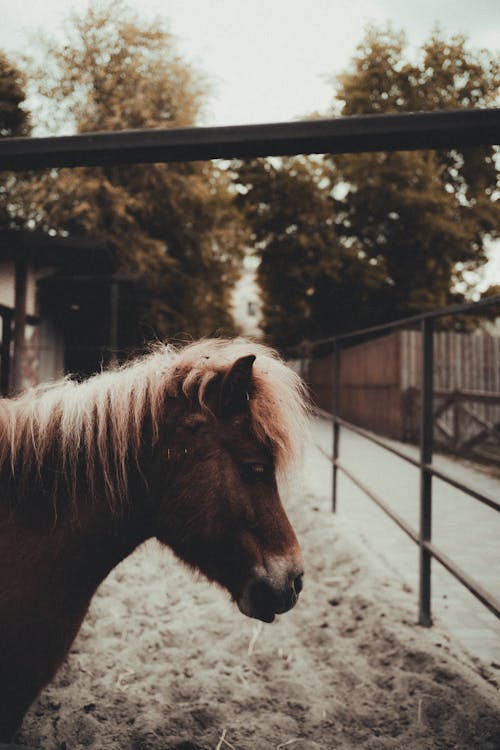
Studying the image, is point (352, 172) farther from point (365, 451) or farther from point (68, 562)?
point (68, 562)

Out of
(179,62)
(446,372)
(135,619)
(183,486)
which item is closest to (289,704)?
(135,619)

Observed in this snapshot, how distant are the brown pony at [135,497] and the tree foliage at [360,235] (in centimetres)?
1391

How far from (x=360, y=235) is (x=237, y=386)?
16.7 metres

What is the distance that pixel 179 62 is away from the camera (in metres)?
14.5

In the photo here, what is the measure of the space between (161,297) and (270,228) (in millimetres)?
3975

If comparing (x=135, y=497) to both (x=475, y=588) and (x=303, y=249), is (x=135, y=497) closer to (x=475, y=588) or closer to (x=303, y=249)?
(x=475, y=588)

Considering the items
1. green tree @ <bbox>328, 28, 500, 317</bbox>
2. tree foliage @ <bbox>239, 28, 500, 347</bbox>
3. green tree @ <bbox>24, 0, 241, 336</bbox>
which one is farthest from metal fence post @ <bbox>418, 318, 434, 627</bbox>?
tree foliage @ <bbox>239, 28, 500, 347</bbox>

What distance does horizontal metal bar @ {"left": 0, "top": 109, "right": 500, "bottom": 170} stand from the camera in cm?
118

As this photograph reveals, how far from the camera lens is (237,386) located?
5.13 feet

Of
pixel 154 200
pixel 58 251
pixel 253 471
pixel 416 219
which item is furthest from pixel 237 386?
pixel 154 200

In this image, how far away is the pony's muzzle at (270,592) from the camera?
151 cm

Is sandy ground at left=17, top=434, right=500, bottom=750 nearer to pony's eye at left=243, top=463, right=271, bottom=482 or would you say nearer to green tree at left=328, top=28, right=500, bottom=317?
pony's eye at left=243, top=463, right=271, bottom=482

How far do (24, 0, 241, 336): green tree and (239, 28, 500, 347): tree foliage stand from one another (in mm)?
1452

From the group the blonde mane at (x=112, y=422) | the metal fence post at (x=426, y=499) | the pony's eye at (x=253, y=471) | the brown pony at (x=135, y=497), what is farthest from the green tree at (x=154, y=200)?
the pony's eye at (x=253, y=471)
